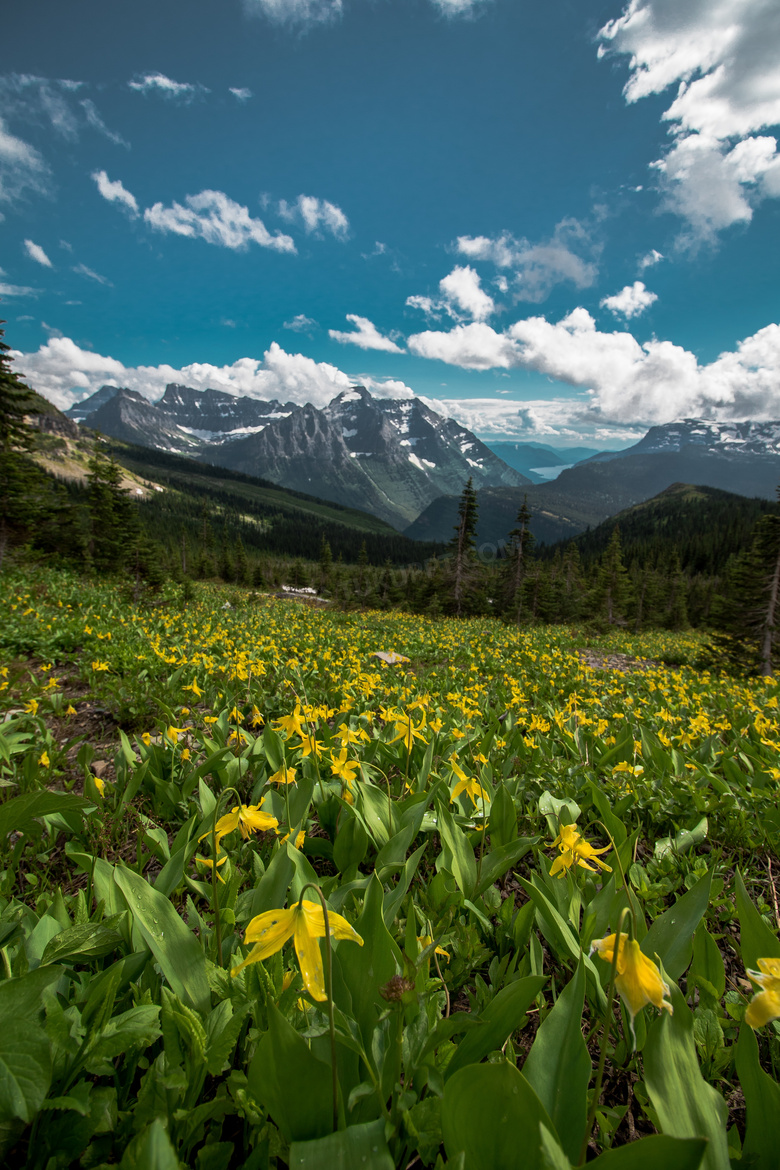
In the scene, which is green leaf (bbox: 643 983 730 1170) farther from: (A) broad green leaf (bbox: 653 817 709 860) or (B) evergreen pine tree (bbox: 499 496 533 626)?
(B) evergreen pine tree (bbox: 499 496 533 626)

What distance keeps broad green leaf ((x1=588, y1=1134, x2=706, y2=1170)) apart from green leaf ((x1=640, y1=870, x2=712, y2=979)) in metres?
0.90

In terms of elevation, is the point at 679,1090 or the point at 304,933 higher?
the point at 304,933

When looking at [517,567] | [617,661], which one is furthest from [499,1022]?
[517,567]

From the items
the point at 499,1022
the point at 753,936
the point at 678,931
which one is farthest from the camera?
the point at 678,931

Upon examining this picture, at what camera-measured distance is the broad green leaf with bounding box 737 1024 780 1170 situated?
108cm

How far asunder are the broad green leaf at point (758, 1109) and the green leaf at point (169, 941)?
59.4 inches

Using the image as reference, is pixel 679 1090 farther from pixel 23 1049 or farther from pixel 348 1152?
pixel 23 1049

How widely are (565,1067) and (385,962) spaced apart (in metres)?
0.56

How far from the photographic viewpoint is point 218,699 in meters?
4.78

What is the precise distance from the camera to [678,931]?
1.71 metres

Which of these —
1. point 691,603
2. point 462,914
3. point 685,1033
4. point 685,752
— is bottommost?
point 691,603

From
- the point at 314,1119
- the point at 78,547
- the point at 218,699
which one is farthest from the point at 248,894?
the point at 78,547

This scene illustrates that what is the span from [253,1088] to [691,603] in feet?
250

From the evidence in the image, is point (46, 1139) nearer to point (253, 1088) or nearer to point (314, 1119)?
point (253, 1088)
